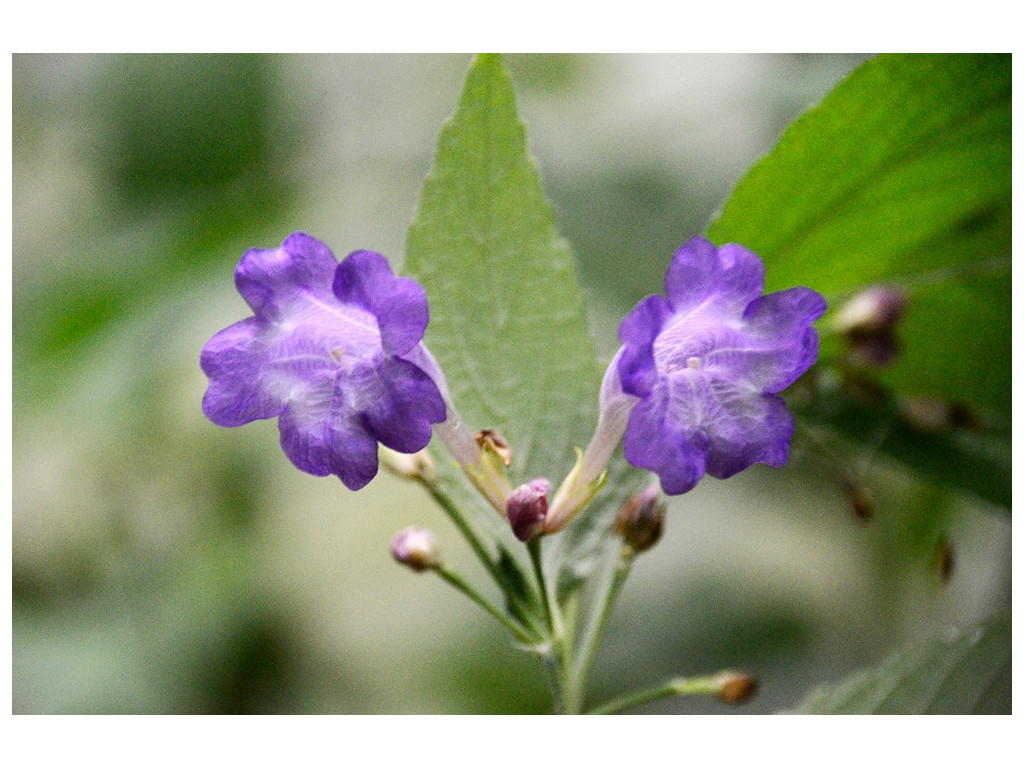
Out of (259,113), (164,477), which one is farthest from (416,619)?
(259,113)

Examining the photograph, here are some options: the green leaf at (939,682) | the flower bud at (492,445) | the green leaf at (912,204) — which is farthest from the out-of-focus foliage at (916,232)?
the flower bud at (492,445)

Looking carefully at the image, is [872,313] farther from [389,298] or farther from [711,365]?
[389,298]

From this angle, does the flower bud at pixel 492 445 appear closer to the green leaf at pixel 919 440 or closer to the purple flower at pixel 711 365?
the purple flower at pixel 711 365

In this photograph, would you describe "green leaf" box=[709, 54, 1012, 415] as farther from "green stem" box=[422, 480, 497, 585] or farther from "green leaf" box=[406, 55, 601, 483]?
"green stem" box=[422, 480, 497, 585]

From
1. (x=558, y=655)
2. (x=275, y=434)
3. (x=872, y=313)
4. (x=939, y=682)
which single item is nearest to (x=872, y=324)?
(x=872, y=313)

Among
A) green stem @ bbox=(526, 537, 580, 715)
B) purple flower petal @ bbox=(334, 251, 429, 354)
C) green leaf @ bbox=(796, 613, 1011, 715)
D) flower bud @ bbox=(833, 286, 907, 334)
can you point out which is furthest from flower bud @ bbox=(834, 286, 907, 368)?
purple flower petal @ bbox=(334, 251, 429, 354)

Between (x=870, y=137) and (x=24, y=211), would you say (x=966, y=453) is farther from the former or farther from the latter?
(x=24, y=211)
